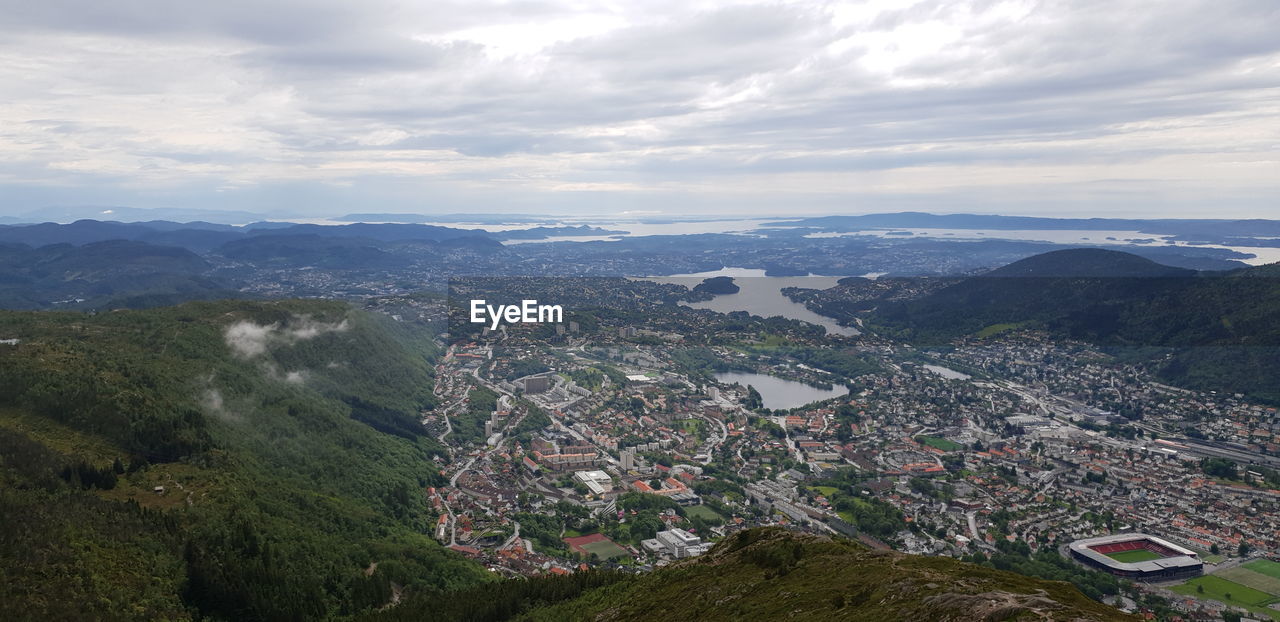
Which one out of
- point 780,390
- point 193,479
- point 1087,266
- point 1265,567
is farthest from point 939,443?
point 1087,266

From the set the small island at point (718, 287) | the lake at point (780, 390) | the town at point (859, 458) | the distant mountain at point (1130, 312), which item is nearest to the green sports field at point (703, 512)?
the town at point (859, 458)

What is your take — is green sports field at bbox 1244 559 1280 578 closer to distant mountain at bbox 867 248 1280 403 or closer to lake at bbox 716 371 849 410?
distant mountain at bbox 867 248 1280 403

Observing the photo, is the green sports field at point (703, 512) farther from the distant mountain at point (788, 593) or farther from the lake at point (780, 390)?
the lake at point (780, 390)

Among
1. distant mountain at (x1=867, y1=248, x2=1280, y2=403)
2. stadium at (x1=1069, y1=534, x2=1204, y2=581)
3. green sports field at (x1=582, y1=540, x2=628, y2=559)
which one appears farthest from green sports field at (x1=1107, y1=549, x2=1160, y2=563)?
distant mountain at (x1=867, y1=248, x2=1280, y2=403)

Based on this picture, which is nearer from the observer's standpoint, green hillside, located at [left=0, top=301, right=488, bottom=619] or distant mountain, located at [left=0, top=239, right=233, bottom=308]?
green hillside, located at [left=0, top=301, right=488, bottom=619]

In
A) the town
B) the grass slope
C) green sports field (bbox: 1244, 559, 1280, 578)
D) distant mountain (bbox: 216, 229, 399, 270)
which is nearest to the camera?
the grass slope

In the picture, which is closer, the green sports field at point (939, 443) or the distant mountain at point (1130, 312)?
the green sports field at point (939, 443)
